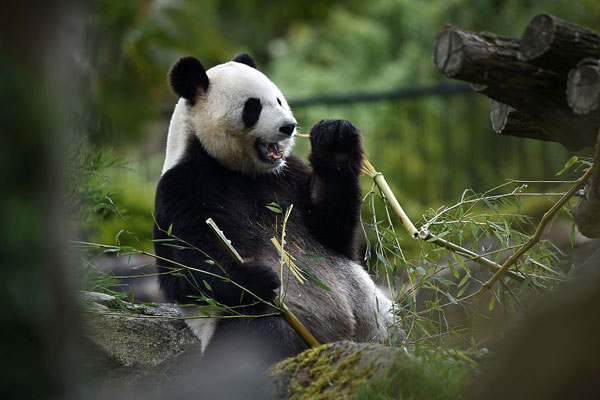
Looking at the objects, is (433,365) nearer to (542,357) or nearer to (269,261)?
(542,357)

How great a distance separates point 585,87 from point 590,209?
2.66 ft

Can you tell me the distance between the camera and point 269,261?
3.91 metres

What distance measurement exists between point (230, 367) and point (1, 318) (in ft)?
5.94

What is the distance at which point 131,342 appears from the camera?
158 inches

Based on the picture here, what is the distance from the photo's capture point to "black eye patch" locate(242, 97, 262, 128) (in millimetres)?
4121

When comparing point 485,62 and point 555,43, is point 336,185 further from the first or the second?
point 555,43

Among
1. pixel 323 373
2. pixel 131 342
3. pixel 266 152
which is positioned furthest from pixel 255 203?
pixel 323 373

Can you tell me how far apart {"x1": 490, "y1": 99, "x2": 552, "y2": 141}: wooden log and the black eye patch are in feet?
4.38

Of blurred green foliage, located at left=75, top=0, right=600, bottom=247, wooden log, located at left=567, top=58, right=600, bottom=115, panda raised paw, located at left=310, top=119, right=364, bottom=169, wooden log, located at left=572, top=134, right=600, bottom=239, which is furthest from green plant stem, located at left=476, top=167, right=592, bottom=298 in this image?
blurred green foliage, located at left=75, top=0, right=600, bottom=247

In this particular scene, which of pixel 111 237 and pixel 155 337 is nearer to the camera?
pixel 155 337

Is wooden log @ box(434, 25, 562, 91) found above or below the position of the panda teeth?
above

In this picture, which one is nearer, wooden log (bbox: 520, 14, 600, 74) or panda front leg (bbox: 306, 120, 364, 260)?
wooden log (bbox: 520, 14, 600, 74)

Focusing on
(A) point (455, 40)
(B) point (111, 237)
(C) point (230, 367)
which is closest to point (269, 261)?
(C) point (230, 367)

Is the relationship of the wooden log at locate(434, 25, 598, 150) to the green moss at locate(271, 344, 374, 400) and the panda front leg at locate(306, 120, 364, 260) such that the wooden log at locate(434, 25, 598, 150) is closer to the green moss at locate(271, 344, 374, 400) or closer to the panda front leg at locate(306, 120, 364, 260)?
the green moss at locate(271, 344, 374, 400)
